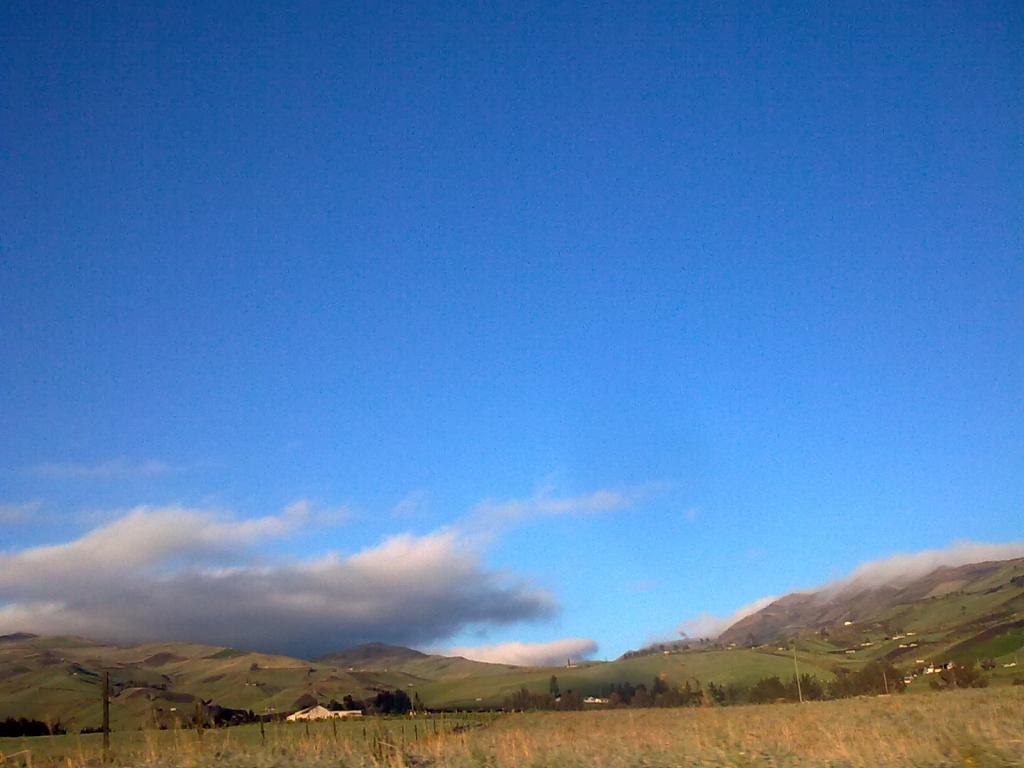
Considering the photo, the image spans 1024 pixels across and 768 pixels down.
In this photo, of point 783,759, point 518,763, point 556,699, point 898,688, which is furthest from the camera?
point 556,699

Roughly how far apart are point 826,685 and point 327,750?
126004 millimetres

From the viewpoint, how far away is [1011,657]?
140m

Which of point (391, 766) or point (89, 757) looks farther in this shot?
point (89, 757)

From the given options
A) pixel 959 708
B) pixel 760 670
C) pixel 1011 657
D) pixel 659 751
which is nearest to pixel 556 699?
pixel 760 670

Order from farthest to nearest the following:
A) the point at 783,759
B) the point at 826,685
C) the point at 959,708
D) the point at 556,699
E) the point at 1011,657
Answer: the point at 556,699, the point at 1011,657, the point at 826,685, the point at 959,708, the point at 783,759

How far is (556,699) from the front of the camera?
177 metres

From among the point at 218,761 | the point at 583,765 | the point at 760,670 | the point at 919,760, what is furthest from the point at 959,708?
the point at 760,670

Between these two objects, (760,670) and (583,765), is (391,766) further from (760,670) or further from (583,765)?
(760,670)

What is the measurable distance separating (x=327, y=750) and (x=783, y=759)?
8.49m

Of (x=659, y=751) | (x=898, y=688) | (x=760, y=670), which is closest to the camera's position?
(x=659, y=751)

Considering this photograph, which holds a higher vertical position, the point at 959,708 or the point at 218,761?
the point at 218,761

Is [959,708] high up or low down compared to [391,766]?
down

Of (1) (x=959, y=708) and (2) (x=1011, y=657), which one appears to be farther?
(2) (x=1011, y=657)

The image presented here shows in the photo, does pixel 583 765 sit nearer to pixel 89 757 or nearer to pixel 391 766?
pixel 391 766
